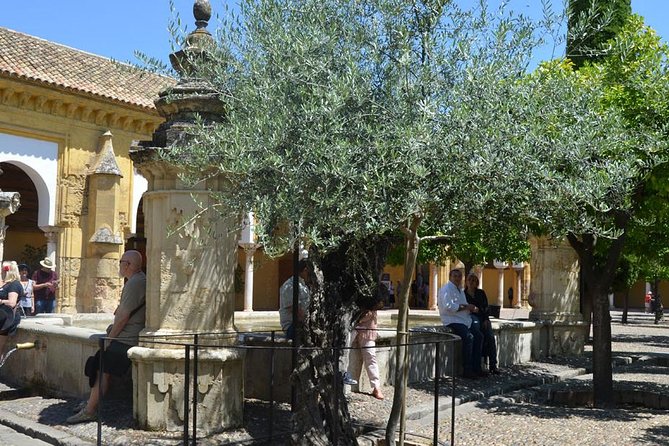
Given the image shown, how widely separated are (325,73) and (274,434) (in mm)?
Result: 3132

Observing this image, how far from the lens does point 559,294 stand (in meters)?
14.3

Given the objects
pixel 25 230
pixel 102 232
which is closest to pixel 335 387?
pixel 102 232

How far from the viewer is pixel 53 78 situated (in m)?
21.1

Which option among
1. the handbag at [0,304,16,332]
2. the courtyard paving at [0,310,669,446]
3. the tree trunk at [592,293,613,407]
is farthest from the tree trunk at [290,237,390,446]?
the handbag at [0,304,16,332]

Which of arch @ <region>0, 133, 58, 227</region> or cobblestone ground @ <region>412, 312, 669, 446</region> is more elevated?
arch @ <region>0, 133, 58, 227</region>

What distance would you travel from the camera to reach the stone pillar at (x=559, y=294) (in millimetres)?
14234

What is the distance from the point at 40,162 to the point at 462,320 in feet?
51.4

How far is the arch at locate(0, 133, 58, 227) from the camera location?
818 inches

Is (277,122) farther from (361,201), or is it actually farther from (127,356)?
(127,356)

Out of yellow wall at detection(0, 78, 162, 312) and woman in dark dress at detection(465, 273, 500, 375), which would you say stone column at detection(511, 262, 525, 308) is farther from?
woman in dark dress at detection(465, 273, 500, 375)

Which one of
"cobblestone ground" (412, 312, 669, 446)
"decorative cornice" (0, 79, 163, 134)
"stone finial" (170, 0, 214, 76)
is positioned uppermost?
"decorative cornice" (0, 79, 163, 134)

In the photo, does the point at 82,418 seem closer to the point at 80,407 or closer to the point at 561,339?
the point at 80,407

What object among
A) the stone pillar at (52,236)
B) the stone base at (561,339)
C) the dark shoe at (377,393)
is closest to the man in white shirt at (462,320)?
the dark shoe at (377,393)

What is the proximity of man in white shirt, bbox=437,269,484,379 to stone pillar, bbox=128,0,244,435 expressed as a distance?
4.45 metres
